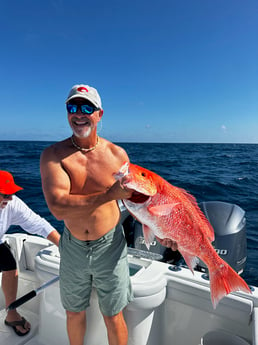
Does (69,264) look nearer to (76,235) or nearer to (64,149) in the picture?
(76,235)

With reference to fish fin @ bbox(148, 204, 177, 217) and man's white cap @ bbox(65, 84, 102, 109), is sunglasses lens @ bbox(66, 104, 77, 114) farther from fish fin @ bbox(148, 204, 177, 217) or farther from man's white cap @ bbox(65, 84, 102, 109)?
fish fin @ bbox(148, 204, 177, 217)

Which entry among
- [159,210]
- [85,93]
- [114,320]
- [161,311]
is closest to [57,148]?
[85,93]

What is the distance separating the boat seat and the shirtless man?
67cm

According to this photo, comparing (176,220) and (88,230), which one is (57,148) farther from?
(176,220)

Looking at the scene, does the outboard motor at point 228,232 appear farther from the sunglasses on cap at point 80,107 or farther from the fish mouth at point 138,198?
the sunglasses on cap at point 80,107

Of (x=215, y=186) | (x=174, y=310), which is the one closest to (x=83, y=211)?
(x=174, y=310)

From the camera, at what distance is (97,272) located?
193 cm

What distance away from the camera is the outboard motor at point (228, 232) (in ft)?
10.3

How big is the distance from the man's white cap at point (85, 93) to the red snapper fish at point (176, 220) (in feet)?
2.12

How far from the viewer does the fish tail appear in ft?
5.20

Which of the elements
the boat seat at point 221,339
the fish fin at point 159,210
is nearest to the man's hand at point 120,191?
the fish fin at point 159,210

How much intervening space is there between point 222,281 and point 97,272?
0.90 m

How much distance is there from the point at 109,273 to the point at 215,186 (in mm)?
8719

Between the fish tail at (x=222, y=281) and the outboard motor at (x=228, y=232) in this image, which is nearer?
the fish tail at (x=222, y=281)
